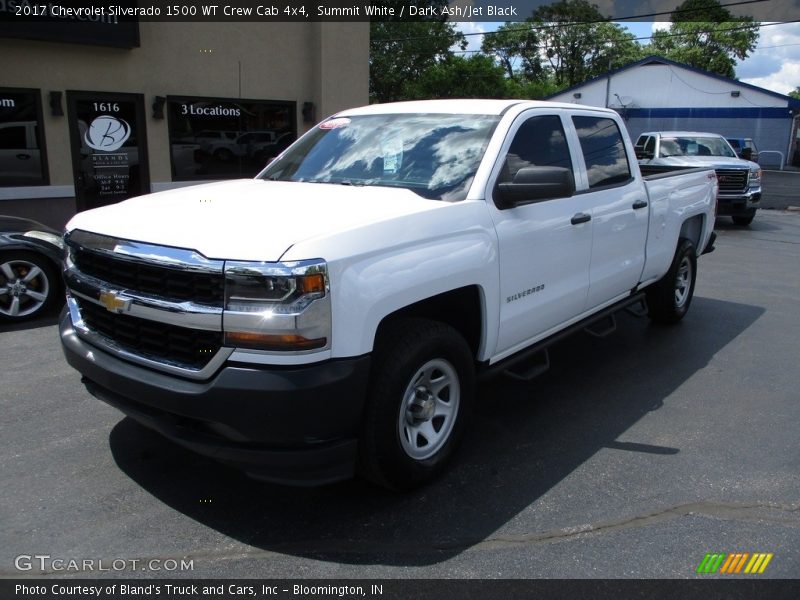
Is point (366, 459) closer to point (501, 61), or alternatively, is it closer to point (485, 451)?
point (485, 451)

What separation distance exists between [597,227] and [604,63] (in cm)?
7489

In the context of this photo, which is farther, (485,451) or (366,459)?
(485,451)

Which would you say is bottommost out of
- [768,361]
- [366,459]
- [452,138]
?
[768,361]

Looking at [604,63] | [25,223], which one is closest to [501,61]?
[604,63]

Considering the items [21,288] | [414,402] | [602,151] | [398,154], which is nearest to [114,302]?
[414,402]

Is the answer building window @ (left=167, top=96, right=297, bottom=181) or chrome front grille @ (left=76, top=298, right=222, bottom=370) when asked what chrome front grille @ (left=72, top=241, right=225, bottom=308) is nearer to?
chrome front grille @ (left=76, top=298, right=222, bottom=370)

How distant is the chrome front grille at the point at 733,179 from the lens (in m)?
15.1

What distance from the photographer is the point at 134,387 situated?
321 centimetres

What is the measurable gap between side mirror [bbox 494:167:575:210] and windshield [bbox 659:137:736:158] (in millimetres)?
13233

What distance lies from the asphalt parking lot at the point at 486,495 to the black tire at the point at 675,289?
4.31 feet

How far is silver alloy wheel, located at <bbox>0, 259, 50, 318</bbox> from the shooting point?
659 cm

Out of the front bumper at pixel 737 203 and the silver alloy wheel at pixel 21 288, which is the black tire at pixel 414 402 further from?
the front bumper at pixel 737 203

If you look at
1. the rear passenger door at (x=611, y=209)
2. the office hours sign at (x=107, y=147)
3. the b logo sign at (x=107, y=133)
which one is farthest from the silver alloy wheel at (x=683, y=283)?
the b logo sign at (x=107, y=133)

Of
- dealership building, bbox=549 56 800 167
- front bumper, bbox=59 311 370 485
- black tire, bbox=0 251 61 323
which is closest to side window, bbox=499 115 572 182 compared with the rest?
front bumper, bbox=59 311 370 485
